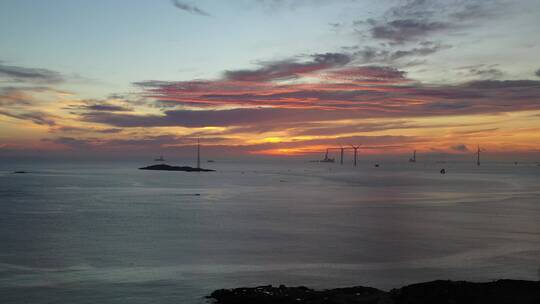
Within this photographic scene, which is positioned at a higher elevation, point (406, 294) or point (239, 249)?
point (406, 294)

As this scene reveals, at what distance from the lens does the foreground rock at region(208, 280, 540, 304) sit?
18547mm

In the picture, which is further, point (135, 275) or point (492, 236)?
point (492, 236)

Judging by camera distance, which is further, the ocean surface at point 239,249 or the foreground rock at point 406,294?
the ocean surface at point 239,249

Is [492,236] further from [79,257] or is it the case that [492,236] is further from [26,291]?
[26,291]

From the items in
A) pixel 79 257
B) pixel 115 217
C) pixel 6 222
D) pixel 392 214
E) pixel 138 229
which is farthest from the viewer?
pixel 392 214

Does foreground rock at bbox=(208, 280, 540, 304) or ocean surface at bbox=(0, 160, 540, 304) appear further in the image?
ocean surface at bbox=(0, 160, 540, 304)

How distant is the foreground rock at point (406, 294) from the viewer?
1855cm

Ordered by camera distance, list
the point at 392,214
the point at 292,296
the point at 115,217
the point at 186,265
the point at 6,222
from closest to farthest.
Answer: the point at 292,296, the point at 186,265, the point at 6,222, the point at 115,217, the point at 392,214

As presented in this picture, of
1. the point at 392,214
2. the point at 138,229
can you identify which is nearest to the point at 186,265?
the point at 138,229

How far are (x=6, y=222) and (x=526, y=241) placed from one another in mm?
41556

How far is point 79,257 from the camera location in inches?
1123

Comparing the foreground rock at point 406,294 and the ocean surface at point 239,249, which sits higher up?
the foreground rock at point 406,294

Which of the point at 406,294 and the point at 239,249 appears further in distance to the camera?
the point at 239,249

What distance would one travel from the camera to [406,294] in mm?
19344
